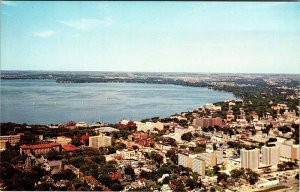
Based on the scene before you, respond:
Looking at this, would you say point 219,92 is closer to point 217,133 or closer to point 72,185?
point 217,133

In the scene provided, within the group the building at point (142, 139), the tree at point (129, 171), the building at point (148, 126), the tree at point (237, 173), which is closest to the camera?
the tree at point (129, 171)

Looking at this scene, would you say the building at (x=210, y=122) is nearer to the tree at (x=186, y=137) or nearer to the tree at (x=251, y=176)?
the tree at (x=186, y=137)

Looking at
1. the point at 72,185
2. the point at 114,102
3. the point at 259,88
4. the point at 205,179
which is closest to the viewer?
the point at 72,185

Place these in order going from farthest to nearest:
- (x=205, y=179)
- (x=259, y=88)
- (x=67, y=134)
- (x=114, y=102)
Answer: (x=114, y=102)
(x=259, y=88)
(x=67, y=134)
(x=205, y=179)

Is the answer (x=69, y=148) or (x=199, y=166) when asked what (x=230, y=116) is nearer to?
(x=199, y=166)

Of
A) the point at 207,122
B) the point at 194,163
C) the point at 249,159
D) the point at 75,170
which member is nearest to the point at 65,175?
the point at 75,170

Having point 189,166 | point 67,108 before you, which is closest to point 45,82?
point 67,108

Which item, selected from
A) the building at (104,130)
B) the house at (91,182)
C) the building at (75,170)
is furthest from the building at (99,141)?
the house at (91,182)

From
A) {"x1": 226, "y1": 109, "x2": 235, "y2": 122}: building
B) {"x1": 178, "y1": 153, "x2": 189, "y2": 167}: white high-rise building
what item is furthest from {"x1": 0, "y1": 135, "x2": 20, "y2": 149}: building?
{"x1": 226, "y1": 109, "x2": 235, "y2": 122}: building
